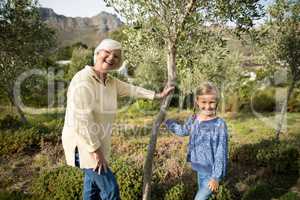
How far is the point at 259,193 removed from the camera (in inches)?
355

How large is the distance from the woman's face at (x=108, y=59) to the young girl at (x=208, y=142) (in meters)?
1.51

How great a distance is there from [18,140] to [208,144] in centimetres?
935

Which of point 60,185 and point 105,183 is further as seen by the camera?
point 60,185

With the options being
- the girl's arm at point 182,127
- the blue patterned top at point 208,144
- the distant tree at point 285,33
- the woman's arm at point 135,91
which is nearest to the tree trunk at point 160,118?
the woman's arm at point 135,91

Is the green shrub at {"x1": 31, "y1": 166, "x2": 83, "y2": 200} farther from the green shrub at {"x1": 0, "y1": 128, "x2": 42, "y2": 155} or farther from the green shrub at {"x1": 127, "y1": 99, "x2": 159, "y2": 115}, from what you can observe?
the green shrub at {"x1": 127, "y1": 99, "x2": 159, "y2": 115}

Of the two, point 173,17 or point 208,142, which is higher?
point 173,17

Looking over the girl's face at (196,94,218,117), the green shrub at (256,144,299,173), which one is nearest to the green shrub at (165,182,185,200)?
the girl's face at (196,94,218,117)

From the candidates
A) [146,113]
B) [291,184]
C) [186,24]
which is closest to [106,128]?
[186,24]

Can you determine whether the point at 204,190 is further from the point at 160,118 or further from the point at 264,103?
the point at 264,103

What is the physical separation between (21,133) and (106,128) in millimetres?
9346

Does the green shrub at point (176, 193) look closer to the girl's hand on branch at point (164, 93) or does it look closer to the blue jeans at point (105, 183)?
the girl's hand on branch at point (164, 93)

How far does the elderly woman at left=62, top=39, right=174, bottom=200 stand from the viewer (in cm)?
472

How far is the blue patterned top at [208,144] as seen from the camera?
549 cm

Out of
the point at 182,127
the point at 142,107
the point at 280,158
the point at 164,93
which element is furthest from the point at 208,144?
the point at 142,107
